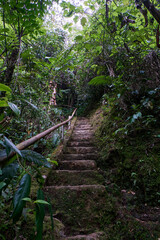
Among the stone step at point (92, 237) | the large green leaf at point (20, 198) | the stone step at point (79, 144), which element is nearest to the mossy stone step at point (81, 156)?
the stone step at point (79, 144)

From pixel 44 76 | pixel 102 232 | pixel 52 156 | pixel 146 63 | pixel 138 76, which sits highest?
pixel 44 76

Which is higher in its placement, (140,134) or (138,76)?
(138,76)

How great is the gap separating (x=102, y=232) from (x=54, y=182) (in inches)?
40.8

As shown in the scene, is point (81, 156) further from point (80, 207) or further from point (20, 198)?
point (20, 198)

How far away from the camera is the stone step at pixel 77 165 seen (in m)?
2.65

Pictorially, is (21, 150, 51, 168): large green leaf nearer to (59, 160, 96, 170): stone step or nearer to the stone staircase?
the stone staircase

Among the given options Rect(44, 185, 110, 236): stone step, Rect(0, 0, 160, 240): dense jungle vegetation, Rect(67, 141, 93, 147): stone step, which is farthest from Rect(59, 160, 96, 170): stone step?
Rect(67, 141, 93, 147): stone step

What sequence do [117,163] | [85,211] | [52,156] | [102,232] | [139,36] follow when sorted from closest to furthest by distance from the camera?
[102,232], [85,211], [139,36], [117,163], [52,156]

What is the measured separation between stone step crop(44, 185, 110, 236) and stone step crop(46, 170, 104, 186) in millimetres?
254

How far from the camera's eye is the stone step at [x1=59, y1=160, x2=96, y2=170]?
265 cm

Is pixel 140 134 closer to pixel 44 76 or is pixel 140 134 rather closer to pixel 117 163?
pixel 117 163

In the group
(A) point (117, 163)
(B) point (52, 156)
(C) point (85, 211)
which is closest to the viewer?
(C) point (85, 211)

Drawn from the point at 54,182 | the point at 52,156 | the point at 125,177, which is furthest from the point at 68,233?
the point at 52,156

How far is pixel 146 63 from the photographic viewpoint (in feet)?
9.14
